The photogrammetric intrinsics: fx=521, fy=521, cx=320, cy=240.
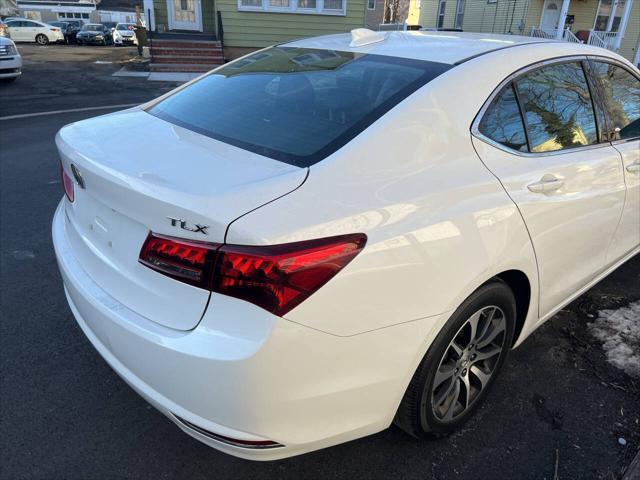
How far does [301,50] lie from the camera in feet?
9.70

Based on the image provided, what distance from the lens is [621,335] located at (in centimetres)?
327

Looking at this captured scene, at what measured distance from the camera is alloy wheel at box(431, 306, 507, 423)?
2244 millimetres

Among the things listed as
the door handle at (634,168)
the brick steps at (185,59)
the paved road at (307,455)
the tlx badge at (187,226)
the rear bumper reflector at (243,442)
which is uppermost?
the tlx badge at (187,226)

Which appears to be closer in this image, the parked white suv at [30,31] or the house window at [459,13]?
the house window at [459,13]

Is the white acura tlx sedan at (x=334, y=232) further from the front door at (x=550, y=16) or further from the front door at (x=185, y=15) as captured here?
the front door at (x=550, y=16)

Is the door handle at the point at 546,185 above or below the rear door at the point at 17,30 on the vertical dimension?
above

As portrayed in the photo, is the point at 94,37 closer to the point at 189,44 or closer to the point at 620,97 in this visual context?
the point at 189,44

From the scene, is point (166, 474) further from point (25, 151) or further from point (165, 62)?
point (165, 62)

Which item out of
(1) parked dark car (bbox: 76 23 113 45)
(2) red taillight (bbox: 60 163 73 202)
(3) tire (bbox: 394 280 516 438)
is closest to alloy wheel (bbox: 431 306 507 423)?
(3) tire (bbox: 394 280 516 438)

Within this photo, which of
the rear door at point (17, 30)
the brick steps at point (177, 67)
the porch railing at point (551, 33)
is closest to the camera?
the brick steps at point (177, 67)

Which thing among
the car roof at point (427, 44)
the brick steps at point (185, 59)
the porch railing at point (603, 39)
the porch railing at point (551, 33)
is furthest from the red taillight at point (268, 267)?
the porch railing at point (603, 39)

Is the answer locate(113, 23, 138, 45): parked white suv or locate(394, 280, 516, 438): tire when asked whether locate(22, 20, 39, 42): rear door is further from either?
locate(394, 280, 516, 438): tire

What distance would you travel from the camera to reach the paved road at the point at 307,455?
2.26 m

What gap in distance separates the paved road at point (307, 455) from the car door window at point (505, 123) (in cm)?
132
